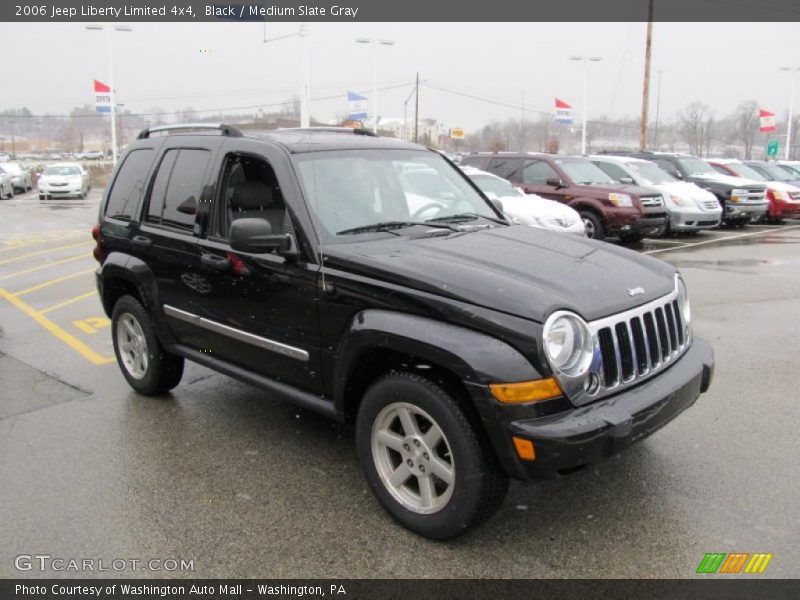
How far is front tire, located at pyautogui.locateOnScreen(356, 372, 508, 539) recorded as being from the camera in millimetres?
3016

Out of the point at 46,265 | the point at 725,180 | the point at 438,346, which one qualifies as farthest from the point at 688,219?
the point at 438,346

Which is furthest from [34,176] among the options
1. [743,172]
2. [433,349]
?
[433,349]

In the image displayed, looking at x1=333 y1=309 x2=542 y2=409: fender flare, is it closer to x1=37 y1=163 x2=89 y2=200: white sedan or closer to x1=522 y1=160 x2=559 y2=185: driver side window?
x1=522 y1=160 x2=559 y2=185: driver side window

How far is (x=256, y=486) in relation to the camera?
12.6 feet

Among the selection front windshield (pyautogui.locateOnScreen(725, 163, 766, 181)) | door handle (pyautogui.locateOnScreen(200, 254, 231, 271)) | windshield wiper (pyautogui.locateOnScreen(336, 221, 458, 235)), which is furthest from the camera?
front windshield (pyautogui.locateOnScreen(725, 163, 766, 181))

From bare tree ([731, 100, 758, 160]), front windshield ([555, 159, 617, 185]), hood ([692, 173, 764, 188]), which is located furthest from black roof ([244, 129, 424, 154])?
bare tree ([731, 100, 758, 160])

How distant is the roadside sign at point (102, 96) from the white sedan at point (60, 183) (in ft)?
33.7

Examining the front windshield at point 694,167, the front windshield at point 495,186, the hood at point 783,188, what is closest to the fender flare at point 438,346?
Result: the front windshield at point 495,186

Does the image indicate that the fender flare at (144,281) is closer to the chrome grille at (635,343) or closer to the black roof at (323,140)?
the black roof at (323,140)

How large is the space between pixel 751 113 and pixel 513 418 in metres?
77.4

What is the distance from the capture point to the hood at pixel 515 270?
3066 millimetres

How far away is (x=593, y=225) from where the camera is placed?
13.2 m

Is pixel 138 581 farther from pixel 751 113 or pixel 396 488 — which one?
pixel 751 113

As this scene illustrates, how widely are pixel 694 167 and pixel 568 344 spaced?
680 inches
